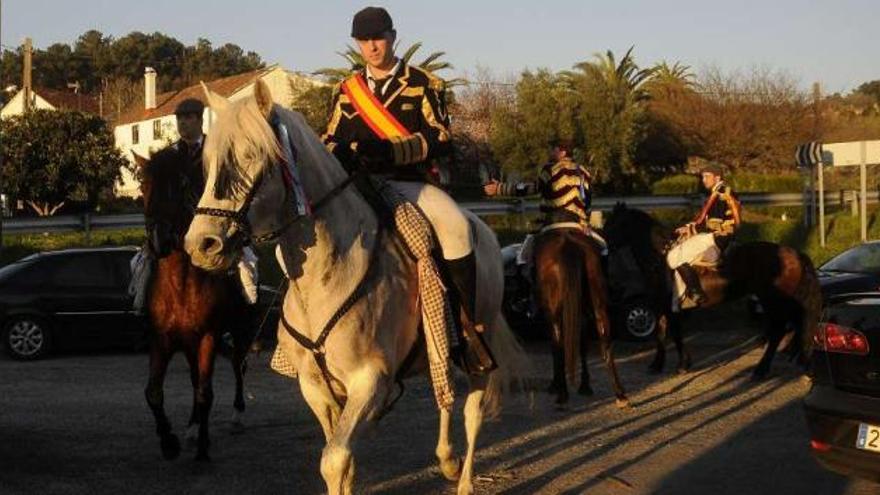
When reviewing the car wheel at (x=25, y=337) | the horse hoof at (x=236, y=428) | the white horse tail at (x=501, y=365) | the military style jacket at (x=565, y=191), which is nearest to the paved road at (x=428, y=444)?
the horse hoof at (x=236, y=428)

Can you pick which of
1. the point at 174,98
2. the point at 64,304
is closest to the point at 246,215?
the point at 64,304

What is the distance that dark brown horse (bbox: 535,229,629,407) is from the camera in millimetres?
11000

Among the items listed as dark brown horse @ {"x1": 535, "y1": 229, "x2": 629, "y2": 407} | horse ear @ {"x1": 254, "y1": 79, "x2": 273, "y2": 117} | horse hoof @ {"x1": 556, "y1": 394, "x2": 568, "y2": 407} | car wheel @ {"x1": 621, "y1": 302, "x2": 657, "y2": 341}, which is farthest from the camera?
car wheel @ {"x1": 621, "y1": 302, "x2": 657, "y2": 341}

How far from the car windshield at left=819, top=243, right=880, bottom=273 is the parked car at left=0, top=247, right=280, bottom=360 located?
354 inches

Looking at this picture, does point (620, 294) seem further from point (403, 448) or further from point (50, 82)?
point (50, 82)

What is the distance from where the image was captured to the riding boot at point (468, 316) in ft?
19.7

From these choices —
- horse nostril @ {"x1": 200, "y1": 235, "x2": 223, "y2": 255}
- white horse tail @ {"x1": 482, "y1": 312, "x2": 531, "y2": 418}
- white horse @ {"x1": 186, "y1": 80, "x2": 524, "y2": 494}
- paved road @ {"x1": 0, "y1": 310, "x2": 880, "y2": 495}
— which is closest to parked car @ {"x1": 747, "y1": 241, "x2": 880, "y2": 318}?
paved road @ {"x1": 0, "y1": 310, "x2": 880, "y2": 495}

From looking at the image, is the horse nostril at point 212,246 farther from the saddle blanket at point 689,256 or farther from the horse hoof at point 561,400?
the saddle blanket at point 689,256

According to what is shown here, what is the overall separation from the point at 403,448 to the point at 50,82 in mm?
96239

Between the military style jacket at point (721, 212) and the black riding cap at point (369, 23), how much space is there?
328 inches

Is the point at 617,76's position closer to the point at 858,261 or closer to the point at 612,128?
the point at 612,128

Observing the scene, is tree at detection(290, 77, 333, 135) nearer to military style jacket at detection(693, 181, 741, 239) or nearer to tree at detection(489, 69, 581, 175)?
tree at detection(489, 69, 581, 175)

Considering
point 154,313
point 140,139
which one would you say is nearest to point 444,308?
point 154,313

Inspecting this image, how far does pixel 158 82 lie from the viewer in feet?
298
